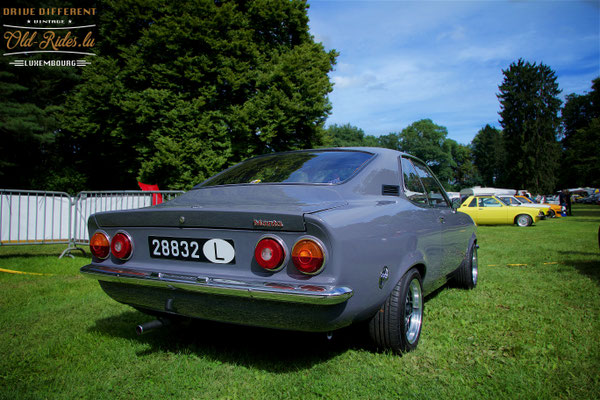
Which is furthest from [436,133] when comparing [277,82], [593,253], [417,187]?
[417,187]

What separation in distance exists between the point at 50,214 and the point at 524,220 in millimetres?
17977

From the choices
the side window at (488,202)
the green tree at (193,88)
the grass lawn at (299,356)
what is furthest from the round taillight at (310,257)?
the side window at (488,202)

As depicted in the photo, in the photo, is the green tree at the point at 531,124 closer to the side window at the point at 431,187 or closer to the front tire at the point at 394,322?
the side window at the point at 431,187

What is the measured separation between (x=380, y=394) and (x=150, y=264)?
157 cm

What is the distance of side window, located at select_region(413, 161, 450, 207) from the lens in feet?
11.9

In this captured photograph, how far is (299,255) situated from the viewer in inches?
78.1

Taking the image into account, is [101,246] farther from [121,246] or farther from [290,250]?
[290,250]

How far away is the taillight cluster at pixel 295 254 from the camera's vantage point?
6.47 ft

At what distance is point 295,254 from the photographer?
1.99 meters

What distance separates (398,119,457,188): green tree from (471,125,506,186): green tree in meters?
8.05

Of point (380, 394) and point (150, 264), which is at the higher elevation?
point (150, 264)

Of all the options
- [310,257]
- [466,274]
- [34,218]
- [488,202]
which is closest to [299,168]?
[310,257]

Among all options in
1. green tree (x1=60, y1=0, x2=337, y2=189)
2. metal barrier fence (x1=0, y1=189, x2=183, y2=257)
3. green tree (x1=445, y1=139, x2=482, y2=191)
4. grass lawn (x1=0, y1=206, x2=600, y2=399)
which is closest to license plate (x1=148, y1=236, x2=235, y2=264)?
grass lawn (x1=0, y1=206, x2=600, y2=399)

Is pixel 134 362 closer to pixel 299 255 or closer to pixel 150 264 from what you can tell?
pixel 150 264
